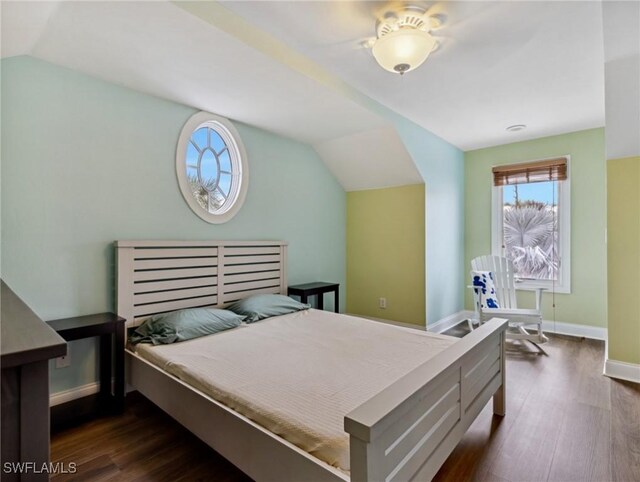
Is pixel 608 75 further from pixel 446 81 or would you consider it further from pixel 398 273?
pixel 398 273

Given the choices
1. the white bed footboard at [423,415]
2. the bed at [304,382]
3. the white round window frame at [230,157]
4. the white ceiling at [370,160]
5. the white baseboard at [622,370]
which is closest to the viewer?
the white bed footboard at [423,415]

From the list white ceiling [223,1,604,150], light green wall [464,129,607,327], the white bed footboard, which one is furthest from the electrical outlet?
light green wall [464,129,607,327]

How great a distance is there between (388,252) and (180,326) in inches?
106

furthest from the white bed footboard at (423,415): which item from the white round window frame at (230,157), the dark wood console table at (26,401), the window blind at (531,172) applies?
the window blind at (531,172)

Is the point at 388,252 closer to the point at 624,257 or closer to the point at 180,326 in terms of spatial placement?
the point at 624,257

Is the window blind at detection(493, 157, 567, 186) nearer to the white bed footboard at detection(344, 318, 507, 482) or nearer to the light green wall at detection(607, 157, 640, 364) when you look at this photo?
the light green wall at detection(607, 157, 640, 364)

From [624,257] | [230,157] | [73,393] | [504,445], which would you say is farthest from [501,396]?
[230,157]

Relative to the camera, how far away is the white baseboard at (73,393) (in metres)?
2.13

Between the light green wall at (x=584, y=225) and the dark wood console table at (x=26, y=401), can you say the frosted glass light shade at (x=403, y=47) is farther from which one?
the light green wall at (x=584, y=225)

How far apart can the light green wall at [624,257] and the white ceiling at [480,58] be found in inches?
32.4

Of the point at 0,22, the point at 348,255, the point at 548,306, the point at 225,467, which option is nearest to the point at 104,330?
the point at 225,467

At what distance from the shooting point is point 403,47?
6.15 ft

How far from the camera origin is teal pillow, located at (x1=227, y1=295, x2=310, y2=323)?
280 centimetres

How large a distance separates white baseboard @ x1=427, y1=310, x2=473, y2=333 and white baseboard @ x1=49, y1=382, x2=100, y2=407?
329cm
